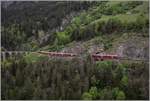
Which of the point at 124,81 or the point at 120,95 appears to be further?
the point at 124,81

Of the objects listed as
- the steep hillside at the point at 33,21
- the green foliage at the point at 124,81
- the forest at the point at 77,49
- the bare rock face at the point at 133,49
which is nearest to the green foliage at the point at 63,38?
the forest at the point at 77,49

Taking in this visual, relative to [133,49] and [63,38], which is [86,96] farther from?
[63,38]

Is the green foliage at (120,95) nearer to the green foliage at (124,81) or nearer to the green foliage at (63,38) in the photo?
the green foliage at (124,81)

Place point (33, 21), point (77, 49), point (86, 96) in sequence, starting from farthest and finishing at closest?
point (33, 21) → point (77, 49) → point (86, 96)

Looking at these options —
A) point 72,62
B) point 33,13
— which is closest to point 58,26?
point 33,13

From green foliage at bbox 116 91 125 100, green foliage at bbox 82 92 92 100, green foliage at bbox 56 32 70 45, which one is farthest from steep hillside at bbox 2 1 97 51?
green foliage at bbox 116 91 125 100

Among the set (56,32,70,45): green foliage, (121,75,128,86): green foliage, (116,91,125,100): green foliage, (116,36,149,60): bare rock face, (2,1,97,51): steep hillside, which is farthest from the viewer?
(2,1,97,51): steep hillside

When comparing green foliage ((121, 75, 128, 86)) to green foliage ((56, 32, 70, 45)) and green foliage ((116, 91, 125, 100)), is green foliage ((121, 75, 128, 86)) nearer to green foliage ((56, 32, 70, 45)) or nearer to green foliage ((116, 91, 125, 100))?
green foliage ((116, 91, 125, 100))

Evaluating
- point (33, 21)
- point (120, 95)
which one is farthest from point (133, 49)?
point (33, 21)

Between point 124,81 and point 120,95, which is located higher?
point 124,81

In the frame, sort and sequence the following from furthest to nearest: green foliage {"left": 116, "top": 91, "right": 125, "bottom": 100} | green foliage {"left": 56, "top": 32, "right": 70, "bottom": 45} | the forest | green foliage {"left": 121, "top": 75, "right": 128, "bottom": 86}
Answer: green foliage {"left": 56, "top": 32, "right": 70, "bottom": 45}, green foliage {"left": 121, "top": 75, "right": 128, "bottom": 86}, the forest, green foliage {"left": 116, "top": 91, "right": 125, "bottom": 100}
